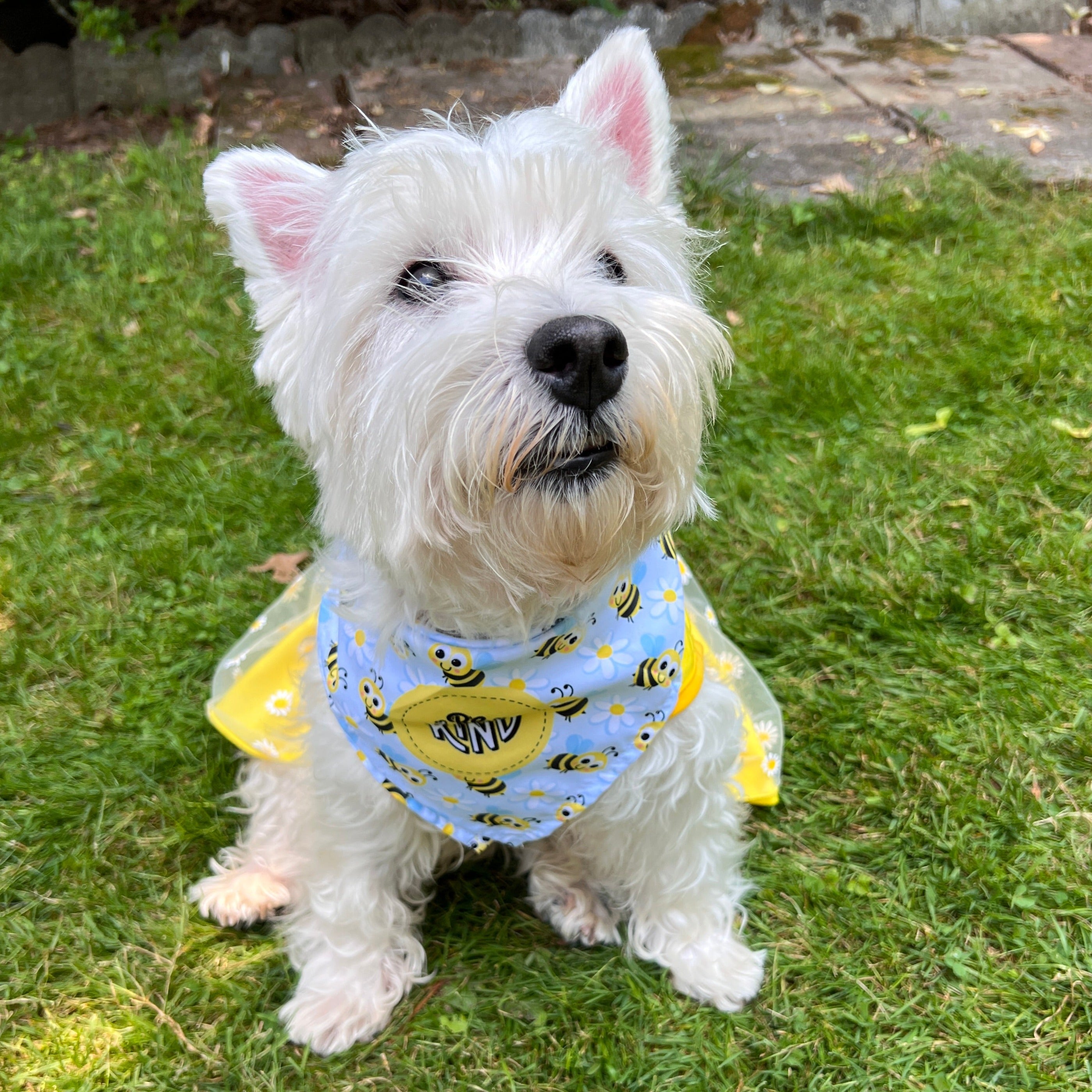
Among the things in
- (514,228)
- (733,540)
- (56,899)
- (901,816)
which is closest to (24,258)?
(56,899)

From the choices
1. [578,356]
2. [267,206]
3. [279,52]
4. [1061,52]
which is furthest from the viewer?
[279,52]

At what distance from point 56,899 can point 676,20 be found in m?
7.00

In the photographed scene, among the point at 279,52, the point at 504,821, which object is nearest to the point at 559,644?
the point at 504,821

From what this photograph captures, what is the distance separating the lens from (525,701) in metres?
2.00

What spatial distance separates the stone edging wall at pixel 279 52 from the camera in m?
6.59

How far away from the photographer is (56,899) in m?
2.59

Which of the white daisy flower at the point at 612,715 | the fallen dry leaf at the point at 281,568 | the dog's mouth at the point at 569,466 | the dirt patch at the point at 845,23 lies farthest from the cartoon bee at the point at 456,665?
the dirt patch at the point at 845,23

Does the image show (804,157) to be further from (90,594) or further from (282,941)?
(282,941)

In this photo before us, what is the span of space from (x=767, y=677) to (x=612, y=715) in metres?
1.21

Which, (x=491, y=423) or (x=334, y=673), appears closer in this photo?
(x=491, y=423)

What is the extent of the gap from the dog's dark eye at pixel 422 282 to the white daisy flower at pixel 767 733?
5.31 feet

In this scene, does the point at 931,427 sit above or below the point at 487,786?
below

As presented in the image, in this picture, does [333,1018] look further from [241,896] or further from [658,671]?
[658,671]

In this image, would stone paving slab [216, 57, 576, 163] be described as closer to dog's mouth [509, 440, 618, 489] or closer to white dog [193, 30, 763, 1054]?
white dog [193, 30, 763, 1054]
